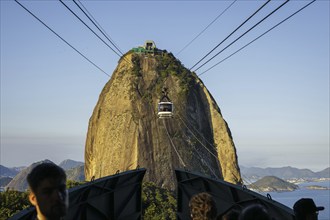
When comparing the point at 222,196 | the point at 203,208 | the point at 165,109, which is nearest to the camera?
the point at 203,208

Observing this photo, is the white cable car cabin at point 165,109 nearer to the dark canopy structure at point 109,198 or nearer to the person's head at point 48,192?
the dark canopy structure at point 109,198

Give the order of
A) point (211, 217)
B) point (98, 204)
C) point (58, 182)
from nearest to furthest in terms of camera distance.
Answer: point (58, 182) < point (211, 217) < point (98, 204)

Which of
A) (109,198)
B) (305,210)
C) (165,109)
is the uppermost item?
(165,109)

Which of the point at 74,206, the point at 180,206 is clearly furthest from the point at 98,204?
the point at 180,206

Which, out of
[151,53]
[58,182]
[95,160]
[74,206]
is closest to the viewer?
[58,182]

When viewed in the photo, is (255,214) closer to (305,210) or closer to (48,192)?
(305,210)

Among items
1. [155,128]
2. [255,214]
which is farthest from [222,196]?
[155,128]

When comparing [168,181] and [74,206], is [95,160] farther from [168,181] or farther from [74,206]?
[74,206]
